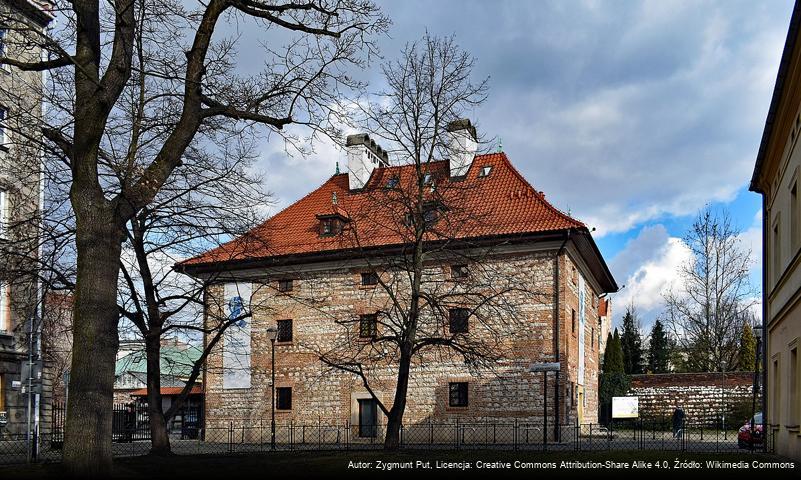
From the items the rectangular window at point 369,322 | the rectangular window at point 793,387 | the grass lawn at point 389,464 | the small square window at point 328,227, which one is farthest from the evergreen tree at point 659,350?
the rectangular window at point 793,387

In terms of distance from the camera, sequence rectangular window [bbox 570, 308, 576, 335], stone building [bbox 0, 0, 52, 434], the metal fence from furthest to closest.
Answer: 1. rectangular window [bbox 570, 308, 576, 335]
2. the metal fence
3. stone building [bbox 0, 0, 52, 434]

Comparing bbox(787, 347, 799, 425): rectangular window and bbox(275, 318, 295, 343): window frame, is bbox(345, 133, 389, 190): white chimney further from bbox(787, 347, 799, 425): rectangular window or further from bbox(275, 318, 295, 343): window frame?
bbox(787, 347, 799, 425): rectangular window

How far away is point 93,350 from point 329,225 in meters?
24.0

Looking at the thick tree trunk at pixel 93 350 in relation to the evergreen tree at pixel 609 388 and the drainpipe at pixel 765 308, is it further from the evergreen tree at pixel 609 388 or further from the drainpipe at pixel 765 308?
the evergreen tree at pixel 609 388

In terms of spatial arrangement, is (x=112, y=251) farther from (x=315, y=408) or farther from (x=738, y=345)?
(x=738, y=345)

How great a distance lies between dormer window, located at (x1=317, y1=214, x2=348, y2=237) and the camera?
3429cm

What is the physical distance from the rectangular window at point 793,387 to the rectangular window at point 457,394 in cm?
1510

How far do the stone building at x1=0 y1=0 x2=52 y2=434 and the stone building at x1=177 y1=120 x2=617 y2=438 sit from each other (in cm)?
658

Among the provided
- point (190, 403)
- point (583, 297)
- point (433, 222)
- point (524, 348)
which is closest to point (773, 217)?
point (433, 222)

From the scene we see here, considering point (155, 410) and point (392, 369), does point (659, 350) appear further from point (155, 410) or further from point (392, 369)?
point (155, 410)

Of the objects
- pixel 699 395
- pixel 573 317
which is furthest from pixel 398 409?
pixel 699 395

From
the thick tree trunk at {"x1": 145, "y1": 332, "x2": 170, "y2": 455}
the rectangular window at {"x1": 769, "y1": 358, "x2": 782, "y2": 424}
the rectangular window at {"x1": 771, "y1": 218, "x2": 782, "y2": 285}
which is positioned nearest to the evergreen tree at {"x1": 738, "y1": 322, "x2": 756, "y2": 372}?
the rectangular window at {"x1": 769, "y1": 358, "x2": 782, "y2": 424}

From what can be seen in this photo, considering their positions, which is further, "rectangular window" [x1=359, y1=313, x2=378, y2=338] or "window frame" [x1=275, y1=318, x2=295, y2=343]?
"window frame" [x1=275, y1=318, x2=295, y2=343]

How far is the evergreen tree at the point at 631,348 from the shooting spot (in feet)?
210
